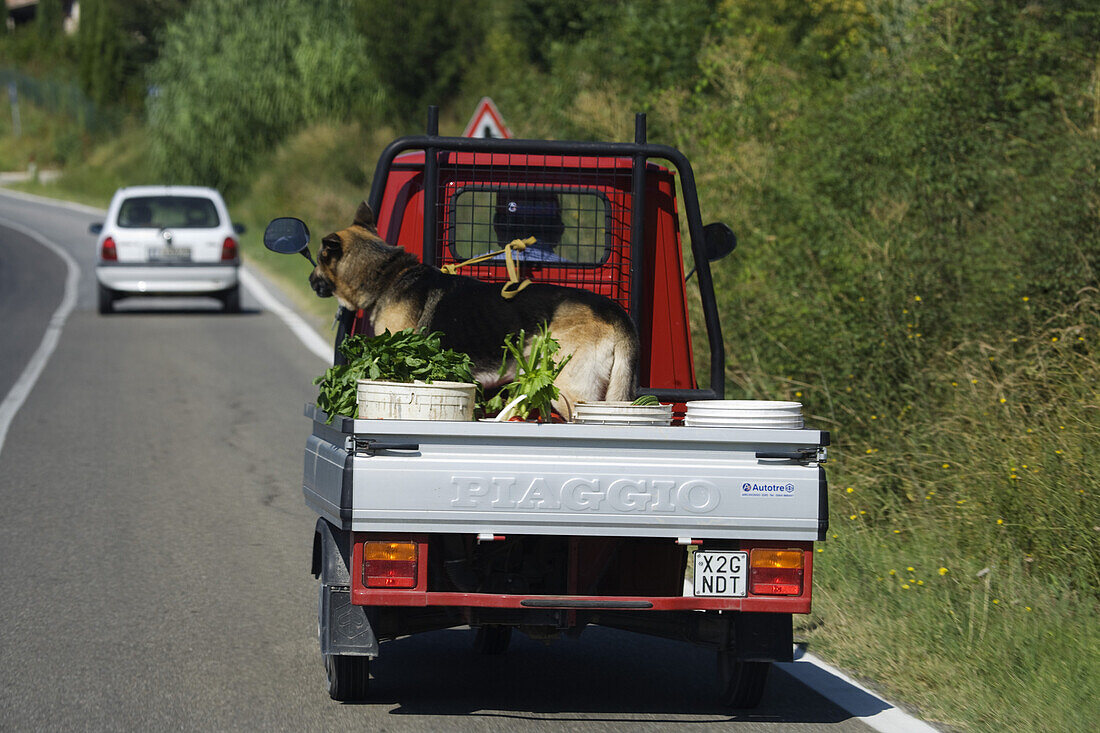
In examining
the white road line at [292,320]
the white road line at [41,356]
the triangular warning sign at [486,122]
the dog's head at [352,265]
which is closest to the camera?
the dog's head at [352,265]

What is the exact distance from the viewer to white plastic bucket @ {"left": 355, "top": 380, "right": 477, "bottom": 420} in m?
5.28

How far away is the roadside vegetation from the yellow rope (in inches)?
81.7

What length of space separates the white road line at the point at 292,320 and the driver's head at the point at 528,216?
9.82 m

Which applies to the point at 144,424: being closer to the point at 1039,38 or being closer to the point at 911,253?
the point at 911,253

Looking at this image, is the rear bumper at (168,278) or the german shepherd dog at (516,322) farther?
the rear bumper at (168,278)

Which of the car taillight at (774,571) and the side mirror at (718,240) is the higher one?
the side mirror at (718,240)

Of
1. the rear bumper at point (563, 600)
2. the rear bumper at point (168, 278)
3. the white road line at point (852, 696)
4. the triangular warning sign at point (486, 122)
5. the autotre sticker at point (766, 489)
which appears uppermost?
the triangular warning sign at point (486, 122)

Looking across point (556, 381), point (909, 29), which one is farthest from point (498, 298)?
point (909, 29)

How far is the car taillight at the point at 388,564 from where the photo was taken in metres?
5.24

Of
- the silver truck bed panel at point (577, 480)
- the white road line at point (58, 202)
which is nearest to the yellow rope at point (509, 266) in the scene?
the silver truck bed panel at point (577, 480)

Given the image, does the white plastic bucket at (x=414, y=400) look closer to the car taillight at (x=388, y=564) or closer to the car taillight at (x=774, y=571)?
the car taillight at (x=388, y=564)

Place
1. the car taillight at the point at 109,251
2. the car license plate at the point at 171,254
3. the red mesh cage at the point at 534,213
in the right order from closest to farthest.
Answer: the red mesh cage at the point at 534,213
the car taillight at the point at 109,251
the car license plate at the point at 171,254

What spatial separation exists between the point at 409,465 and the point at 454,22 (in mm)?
36569

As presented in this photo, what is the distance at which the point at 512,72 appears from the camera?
96.5 ft
